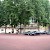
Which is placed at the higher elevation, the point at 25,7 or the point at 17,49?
the point at 25,7

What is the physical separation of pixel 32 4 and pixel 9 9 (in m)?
6.14

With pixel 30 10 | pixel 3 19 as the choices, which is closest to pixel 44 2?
pixel 30 10

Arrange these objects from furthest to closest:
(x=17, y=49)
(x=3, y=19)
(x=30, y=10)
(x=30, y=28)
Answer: (x=30, y=28), (x=3, y=19), (x=30, y=10), (x=17, y=49)

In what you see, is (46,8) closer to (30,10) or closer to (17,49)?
(30,10)

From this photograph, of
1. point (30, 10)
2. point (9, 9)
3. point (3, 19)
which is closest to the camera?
point (30, 10)

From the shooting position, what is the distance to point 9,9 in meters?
43.6

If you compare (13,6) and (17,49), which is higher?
(13,6)

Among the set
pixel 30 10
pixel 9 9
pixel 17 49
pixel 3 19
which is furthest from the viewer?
pixel 3 19

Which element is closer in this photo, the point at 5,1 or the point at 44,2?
the point at 5,1

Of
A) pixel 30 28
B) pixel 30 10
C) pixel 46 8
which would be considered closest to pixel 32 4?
pixel 30 10

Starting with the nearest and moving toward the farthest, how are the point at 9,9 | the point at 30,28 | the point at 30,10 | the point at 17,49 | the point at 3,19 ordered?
1. the point at 17,49
2. the point at 30,10
3. the point at 9,9
4. the point at 3,19
5. the point at 30,28

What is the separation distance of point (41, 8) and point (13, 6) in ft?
24.2

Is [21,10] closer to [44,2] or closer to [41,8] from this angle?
[41,8]

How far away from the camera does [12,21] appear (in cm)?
4525
